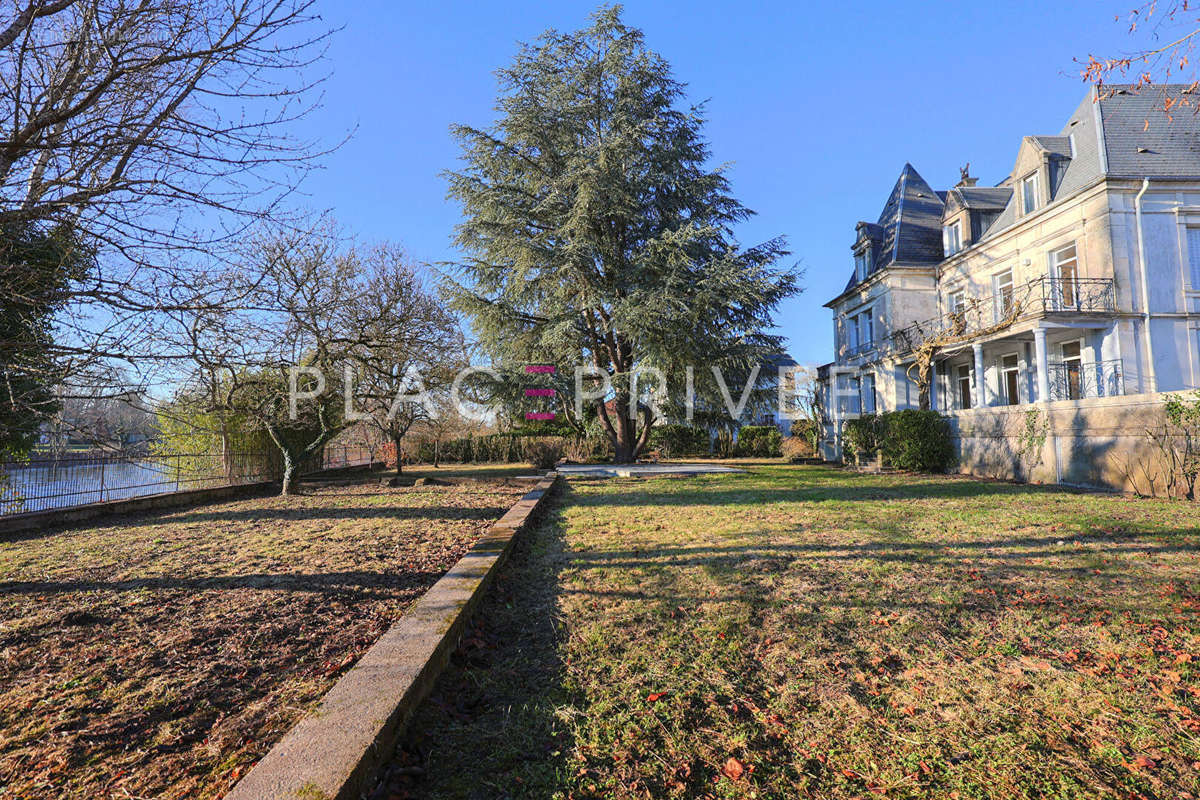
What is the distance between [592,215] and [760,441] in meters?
12.9

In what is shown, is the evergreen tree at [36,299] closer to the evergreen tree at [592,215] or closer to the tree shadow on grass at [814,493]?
the tree shadow on grass at [814,493]

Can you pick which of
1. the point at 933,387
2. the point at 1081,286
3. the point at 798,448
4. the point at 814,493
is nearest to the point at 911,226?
the point at 933,387

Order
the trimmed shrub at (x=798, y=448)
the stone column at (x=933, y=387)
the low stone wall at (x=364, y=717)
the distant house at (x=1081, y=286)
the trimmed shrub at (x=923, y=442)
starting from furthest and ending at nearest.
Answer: the trimmed shrub at (x=798, y=448), the stone column at (x=933, y=387), the trimmed shrub at (x=923, y=442), the distant house at (x=1081, y=286), the low stone wall at (x=364, y=717)

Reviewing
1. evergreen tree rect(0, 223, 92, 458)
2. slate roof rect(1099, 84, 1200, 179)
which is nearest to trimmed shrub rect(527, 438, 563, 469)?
slate roof rect(1099, 84, 1200, 179)

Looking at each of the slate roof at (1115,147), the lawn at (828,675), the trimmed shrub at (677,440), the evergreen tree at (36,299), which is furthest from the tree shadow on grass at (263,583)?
the trimmed shrub at (677,440)

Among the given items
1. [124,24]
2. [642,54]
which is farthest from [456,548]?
[642,54]

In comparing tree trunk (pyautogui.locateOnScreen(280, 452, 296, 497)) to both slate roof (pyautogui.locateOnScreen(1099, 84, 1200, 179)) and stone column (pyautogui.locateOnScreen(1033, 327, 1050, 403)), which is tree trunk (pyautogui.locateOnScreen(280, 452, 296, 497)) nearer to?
stone column (pyautogui.locateOnScreen(1033, 327, 1050, 403))

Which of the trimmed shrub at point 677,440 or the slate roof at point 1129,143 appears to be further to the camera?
the trimmed shrub at point 677,440

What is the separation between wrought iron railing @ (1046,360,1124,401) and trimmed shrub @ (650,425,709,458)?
11.4m

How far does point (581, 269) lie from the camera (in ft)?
49.9

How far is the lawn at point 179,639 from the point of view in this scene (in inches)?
79.7

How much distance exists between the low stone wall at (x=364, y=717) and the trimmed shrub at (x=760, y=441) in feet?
71.7

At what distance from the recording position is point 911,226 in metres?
21.0

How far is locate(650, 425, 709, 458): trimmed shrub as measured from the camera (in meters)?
23.3
